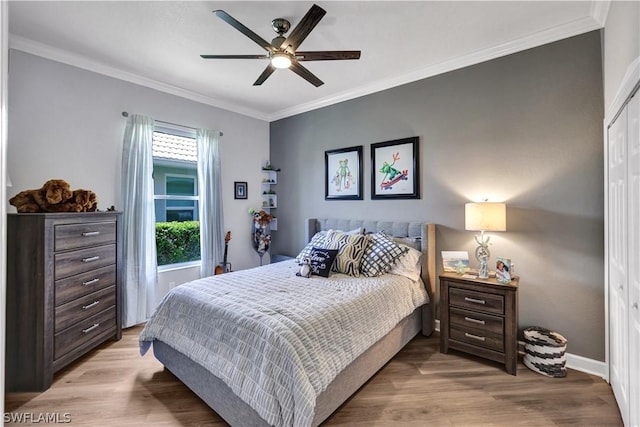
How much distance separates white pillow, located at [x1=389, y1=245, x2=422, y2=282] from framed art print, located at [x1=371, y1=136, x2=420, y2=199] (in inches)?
27.3

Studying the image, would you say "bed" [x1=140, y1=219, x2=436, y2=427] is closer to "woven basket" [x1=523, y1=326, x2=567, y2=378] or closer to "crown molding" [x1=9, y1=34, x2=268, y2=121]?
"woven basket" [x1=523, y1=326, x2=567, y2=378]

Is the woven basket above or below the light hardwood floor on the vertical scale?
above

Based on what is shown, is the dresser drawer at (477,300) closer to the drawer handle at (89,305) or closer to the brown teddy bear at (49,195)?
the drawer handle at (89,305)

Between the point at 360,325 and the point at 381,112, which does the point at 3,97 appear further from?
the point at 381,112

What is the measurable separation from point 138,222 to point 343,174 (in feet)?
8.05

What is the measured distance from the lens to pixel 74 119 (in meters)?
2.77

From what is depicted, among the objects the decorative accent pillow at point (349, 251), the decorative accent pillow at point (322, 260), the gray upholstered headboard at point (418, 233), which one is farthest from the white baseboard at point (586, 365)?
the decorative accent pillow at point (322, 260)

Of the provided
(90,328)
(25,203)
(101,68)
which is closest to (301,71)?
(101,68)

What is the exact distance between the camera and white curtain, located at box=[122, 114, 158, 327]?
304cm

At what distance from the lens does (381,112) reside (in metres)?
3.35

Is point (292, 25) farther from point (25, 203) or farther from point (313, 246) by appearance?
point (25, 203)

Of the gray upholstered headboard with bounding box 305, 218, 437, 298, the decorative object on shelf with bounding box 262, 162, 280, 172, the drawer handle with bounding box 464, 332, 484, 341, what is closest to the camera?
the drawer handle with bounding box 464, 332, 484, 341

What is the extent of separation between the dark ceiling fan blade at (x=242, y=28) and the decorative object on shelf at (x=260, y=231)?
2.62m

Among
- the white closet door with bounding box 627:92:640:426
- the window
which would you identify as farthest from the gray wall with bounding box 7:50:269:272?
the white closet door with bounding box 627:92:640:426
